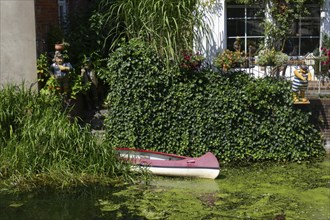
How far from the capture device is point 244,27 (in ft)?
42.7

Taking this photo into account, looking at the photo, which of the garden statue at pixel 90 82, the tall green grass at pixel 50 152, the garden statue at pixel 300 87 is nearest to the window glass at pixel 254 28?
the garden statue at pixel 300 87

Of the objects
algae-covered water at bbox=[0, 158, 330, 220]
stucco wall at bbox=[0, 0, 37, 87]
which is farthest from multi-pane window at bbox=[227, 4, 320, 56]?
stucco wall at bbox=[0, 0, 37, 87]

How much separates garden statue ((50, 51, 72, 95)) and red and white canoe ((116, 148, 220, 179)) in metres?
1.92

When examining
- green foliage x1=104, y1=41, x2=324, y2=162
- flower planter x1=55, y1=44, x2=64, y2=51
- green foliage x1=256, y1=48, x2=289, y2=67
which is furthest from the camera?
green foliage x1=256, y1=48, x2=289, y2=67

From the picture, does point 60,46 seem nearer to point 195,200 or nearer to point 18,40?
point 18,40

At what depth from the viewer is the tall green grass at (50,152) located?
8.95m

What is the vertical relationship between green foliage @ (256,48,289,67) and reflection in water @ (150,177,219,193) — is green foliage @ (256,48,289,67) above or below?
above

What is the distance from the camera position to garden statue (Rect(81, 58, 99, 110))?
37.9 ft

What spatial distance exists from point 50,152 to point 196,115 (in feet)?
8.45

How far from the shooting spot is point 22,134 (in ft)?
30.6

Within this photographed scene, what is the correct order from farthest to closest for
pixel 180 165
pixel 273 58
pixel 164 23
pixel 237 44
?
1. pixel 237 44
2. pixel 273 58
3. pixel 164 23
4. pixel 180 165

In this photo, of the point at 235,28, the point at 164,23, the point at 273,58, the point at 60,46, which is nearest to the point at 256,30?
the point at 235,28

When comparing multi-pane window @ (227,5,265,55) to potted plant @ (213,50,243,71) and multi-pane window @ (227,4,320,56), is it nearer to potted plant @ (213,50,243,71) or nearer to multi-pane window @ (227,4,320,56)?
multi-pane window @ (227,4,320,56)

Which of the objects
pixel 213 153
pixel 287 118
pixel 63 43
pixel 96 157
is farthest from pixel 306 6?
pixel 96 157
